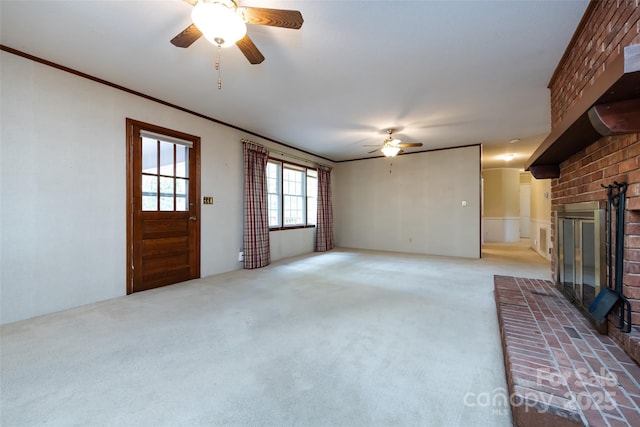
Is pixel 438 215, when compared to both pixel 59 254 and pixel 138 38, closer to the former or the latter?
pixel 138 38

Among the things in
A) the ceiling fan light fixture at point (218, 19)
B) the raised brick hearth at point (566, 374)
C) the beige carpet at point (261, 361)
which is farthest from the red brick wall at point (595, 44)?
the ceiling fan light fixture at point (218, 19)

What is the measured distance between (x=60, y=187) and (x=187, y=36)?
2235mm

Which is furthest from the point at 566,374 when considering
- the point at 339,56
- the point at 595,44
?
the point at 339,56

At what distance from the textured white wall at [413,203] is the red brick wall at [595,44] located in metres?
3.42

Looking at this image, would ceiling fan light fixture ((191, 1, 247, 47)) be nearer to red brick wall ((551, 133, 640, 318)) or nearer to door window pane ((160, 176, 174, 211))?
red brick wall ((551, 133, 640, 318))

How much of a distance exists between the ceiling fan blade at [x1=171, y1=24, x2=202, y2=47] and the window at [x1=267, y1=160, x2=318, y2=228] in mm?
3664

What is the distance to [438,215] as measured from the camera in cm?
648

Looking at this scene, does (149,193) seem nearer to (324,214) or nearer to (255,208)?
(255,208)

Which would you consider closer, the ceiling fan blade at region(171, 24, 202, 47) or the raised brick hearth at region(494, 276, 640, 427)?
the raised brick hearth at region(494, 276, 640, 427)

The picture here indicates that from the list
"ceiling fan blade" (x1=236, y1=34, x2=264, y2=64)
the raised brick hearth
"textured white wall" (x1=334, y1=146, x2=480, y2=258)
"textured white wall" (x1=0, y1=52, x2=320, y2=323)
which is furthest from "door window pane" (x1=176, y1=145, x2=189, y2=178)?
"textured white wall" (x1=334, y1=146, x2=480, y2=258)

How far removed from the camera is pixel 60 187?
286 cm

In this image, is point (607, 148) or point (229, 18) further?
point (607, 148)

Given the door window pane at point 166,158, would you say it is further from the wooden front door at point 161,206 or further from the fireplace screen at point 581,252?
the fireplace screen at point 581,252

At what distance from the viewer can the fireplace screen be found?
6.21ft
